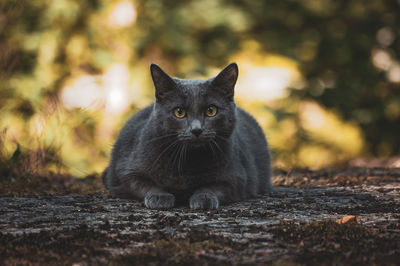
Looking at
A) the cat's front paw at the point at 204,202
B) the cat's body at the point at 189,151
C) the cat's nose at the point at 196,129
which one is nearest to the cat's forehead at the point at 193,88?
the cat's body at the point at 189,151

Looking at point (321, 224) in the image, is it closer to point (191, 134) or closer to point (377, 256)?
point (377, 256)

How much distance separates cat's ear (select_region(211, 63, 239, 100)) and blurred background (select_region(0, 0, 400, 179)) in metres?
3.84

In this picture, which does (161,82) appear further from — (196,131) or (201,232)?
(201,232)

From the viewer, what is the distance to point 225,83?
2.84m

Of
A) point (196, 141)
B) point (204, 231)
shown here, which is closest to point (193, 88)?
point (196, 141)

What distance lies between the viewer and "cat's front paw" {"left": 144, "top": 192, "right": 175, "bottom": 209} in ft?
8.18

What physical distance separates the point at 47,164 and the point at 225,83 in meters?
2.21

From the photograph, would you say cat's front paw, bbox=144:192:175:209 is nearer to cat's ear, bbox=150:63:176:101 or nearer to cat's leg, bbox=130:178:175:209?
cat's leg, bbox=130:178:175:209

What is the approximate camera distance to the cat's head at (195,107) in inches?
102

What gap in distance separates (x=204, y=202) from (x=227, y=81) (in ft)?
2.75

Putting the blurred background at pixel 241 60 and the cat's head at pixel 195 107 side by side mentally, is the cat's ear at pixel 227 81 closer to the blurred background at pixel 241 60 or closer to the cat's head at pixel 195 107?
the cat's head at pixel 195 107

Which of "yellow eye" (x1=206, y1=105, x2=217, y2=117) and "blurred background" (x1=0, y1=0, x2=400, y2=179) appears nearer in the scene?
"yellow eye" (x1=206, y1=105, x2=217, y2=117)

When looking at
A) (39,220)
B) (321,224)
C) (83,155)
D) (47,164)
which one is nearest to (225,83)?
(321,224)

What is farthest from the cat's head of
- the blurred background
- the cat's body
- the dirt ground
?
the blurred background
